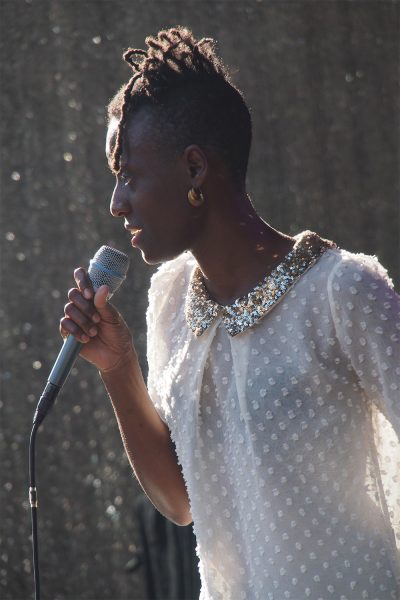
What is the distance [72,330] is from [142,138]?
1.04 ft

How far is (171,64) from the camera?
145cm

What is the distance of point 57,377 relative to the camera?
144 centimetres

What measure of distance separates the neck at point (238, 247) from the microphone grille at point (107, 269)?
12cm

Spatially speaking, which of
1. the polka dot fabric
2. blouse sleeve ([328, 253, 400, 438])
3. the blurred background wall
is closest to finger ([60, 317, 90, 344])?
the polka dot fabric

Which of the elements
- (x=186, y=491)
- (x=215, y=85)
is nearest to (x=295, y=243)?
(x=215, y=85)

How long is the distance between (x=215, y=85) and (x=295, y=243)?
279mm

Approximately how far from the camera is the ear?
4.70ft

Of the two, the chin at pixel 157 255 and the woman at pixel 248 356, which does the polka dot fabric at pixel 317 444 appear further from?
the chin at pixel 157 255

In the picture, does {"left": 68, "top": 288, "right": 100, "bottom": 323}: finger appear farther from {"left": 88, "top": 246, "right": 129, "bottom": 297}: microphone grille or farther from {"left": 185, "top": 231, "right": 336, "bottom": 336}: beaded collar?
{"left": 185, "top": 231, "right": 336, "bottom": 336}: beaded collar

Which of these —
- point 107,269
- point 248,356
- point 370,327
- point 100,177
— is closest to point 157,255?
point 107,269

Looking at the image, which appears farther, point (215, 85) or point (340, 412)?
point (215, 85)

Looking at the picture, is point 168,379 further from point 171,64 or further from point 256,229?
point 171,64

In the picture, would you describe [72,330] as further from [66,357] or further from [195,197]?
[195,197]

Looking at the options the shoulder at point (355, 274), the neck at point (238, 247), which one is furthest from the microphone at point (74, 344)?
the shoulder at point (355, 274)
